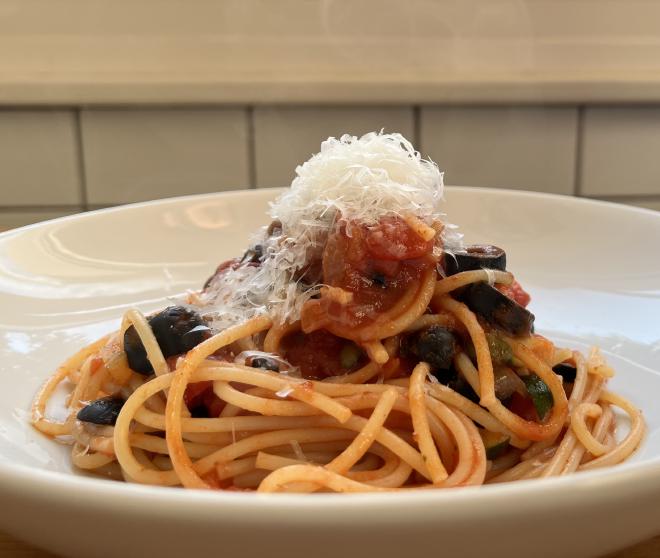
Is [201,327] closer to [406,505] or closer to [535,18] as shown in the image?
[406,505]

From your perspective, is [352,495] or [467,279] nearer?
[352,495]

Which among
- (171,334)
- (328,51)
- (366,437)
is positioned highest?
(328,51)

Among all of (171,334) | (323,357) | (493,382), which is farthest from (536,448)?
(171,334)

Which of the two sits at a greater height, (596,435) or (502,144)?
(502,144)

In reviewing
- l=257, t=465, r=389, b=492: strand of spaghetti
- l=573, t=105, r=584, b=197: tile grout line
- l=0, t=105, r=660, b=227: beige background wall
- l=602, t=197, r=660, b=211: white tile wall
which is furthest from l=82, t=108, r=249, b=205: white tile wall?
l=257, t=465, r=389, b=492: strand of spaghetti

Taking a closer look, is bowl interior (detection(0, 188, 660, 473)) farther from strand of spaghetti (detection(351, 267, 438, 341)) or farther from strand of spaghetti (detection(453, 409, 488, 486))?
strand of spaghetti (detection(351, 267, 438, 341))

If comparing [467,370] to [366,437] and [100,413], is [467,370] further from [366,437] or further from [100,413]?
[100,413]

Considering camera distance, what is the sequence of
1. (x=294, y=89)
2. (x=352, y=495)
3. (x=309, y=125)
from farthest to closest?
1. (x=309, y=125)
2. (x=294, y=89)
3. (x=352, y=495)

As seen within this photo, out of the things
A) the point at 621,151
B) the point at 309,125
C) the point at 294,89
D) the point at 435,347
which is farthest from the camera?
the point at 621,151
